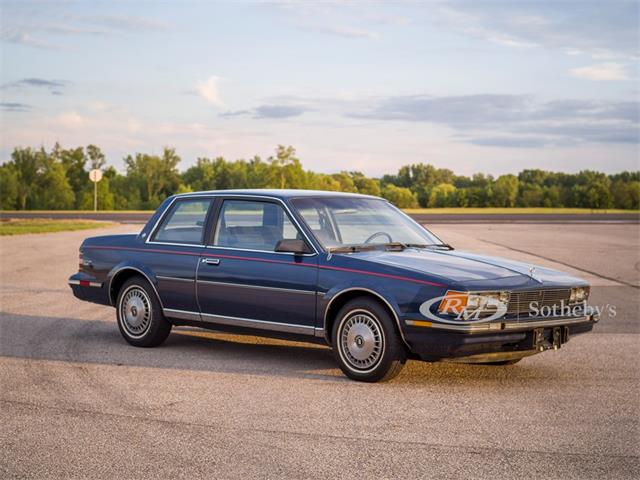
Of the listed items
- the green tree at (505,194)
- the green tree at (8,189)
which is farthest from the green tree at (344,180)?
the green tree at (8,189)

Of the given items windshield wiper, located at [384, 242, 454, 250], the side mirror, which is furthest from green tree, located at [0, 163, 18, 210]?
the side mirror

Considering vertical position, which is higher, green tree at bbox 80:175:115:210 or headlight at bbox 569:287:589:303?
headlight at bbox 569:287:589:303

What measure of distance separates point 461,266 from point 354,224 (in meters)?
1.35

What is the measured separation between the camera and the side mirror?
27.2ft

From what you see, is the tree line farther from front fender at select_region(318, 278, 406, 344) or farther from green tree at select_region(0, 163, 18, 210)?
front fender at select_region(318, 278, 406, 344)

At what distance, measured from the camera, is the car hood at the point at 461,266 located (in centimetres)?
765

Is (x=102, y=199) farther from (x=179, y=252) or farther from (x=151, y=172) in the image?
(x=179, y=252)

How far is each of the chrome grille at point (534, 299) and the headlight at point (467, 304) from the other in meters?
0.22

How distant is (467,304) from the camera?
7.41 m

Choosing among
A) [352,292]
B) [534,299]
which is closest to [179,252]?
Answer: [352,292]

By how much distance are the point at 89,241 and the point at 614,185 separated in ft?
323

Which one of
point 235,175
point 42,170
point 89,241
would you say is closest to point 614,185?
point 235,175

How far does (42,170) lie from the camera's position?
349ft

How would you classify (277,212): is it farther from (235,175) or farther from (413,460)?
(235,175)
